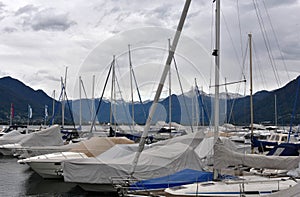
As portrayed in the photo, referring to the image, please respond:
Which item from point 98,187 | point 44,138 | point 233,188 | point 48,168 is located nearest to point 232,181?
point 233,188

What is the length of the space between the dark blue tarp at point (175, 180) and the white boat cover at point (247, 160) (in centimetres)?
67

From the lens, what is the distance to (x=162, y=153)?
2330 cm

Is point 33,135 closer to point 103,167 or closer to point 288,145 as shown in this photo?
point 103,167

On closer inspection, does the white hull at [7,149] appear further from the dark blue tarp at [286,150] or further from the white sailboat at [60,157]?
the dark blue tarp at [286,150]

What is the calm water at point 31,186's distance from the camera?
25500 mm

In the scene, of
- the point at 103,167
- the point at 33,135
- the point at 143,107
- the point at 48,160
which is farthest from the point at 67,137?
the point at 103,167

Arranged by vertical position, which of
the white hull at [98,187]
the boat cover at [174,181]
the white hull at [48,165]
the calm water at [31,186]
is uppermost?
the boat cover at [174,181]

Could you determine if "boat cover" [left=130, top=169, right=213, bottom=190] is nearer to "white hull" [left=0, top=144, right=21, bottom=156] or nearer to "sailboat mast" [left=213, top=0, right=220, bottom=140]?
"sailboat mast" [left=213, top=0, right=220, bottom=140]

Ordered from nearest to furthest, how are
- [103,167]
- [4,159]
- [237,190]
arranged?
[237,190] < [103,167] < [4,159]

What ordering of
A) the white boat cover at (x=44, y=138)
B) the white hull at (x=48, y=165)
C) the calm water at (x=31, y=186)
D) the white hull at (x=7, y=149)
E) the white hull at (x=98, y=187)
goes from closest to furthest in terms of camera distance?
the white hull at (x=98, y=187) → the calm water at (x=31, y=186) → the white hull at (x=48, y=165) → the white boat cover at (x=44, y=138) → the white hull at (x=7, y=149)

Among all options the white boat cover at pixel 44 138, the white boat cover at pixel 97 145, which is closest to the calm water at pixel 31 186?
the white boat cover at pixel 97 145

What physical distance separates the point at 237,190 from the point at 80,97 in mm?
57629

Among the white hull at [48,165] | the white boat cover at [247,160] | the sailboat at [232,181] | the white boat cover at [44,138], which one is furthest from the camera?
the white boat cover at [44,138]

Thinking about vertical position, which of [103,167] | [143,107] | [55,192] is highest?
[143,107]
